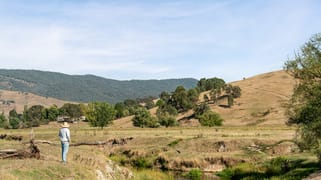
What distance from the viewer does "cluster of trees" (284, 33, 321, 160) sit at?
124 ft

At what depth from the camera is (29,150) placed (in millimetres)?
31391

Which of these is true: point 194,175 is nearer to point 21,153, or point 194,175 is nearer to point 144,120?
point 21,153

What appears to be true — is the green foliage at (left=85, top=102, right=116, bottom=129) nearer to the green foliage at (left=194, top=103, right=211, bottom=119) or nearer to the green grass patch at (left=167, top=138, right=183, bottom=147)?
the green foliage at (left=194, top=103, right=211, bottom=119)

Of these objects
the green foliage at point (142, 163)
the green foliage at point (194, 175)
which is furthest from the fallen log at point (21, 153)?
the green foliage at point (142, 163)

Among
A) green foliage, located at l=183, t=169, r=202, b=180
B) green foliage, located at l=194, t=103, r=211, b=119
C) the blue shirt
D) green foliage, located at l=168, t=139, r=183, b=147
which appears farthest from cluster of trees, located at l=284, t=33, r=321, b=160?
green foliage, located at l=194, t=103, r=211, b=119

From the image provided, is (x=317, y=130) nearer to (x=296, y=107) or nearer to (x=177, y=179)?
(x=296, y=107)

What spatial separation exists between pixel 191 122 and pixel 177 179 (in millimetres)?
133100

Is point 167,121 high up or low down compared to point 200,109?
down

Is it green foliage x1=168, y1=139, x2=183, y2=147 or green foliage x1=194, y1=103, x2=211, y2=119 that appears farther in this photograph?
green foliage x1=194, y1=103, x2=211, y2=119

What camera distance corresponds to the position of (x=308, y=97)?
3875cm

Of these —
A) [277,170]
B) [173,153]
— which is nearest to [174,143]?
[173,153]

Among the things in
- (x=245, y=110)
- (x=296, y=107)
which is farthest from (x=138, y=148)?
(x=245, y=110)

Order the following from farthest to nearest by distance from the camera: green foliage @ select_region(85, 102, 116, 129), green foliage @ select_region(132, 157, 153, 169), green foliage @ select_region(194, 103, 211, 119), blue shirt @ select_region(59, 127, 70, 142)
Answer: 1. green foliage @ select_region(194, 103, 211, 119)
2. green foliage @ select_region(85, 102, 116, 129)
3. green foliage @ select_region(132, 157, 153, 169)
4. blue shirt @ select_region(59, 127, 70, 142)

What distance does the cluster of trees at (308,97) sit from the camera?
3769cm
